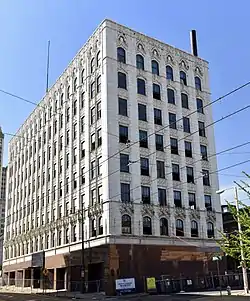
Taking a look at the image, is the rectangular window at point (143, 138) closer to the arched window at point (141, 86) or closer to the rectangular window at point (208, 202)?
the arched window at point (141, 86)

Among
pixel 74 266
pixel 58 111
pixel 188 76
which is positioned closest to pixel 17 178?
pixel 58 111

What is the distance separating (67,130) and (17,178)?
26.6 meters

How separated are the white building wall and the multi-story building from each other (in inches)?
5.5

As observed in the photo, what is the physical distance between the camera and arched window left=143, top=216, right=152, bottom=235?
47375 millimetres

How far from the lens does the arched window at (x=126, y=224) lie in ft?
149

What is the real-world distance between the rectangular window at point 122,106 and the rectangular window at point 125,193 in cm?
896

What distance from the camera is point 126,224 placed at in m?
45.9

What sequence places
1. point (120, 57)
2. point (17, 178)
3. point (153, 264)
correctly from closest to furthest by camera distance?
point (153, 264)
point (120, 57)
point (17, 178)

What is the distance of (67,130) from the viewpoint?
192 ft

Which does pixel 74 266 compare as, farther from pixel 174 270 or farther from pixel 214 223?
pixel 214 223

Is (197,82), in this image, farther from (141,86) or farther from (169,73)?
(141,86)

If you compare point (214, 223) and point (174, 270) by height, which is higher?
point (214, 223)

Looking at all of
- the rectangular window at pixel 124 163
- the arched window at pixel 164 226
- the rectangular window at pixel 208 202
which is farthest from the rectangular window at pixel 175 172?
Answer: the rectangular window at pixel 124 163

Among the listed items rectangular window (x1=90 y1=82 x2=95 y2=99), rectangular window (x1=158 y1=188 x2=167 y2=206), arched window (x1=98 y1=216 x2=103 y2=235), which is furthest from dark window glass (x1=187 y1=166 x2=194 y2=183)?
rectangular window (x1=90 y1=82 x2=95 y2=99)
